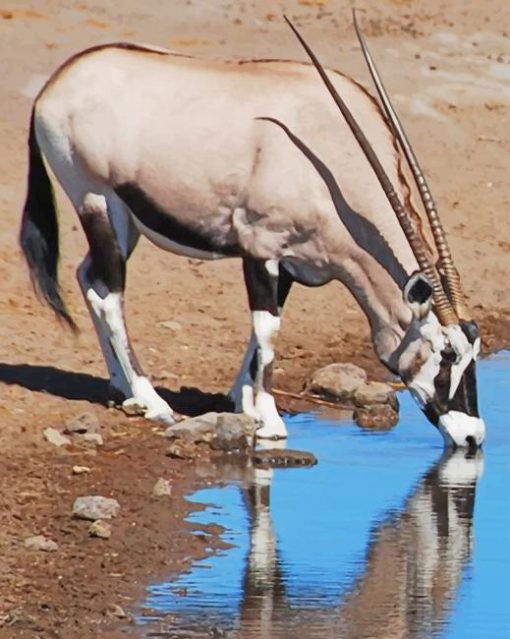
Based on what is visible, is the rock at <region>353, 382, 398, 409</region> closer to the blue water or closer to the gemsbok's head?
the blue water

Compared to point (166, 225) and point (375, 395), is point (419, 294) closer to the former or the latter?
point (375, 395)

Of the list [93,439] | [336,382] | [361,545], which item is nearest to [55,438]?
[93,439]

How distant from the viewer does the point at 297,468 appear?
9305mm

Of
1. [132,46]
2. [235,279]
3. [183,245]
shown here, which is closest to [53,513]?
[183,245]

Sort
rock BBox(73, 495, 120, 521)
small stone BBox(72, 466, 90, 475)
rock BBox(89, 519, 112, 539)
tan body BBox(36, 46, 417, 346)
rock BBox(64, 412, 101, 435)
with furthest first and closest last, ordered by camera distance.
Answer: tan body BBox(36, 46, 417, 346) < rock BBox(64, 412, 101, 435) < small stone BBox(72, 466, 90, 475) < rock BBox(73, 495, 120, 521) < rock BBox(89, 519, 112, 539)

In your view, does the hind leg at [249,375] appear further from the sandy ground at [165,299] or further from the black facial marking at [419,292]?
the black facial marking at [419,292]

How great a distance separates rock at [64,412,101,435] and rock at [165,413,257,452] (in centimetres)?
32

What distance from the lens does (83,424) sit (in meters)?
9.64

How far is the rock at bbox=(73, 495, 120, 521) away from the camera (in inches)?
321

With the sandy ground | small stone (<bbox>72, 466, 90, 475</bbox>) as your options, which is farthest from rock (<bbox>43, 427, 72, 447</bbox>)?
small stone (<bbox>72, 466, 90, 475</bbox>)

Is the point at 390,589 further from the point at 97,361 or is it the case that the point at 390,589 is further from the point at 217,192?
the point at 97,361

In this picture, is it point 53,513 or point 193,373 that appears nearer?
point 53,513

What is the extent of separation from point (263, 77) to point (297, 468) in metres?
1.76

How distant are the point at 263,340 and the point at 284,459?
0.73 metres
